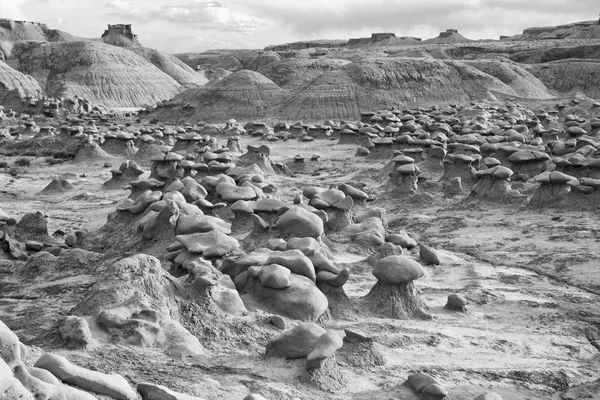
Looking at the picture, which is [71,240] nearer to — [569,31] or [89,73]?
[89,73]

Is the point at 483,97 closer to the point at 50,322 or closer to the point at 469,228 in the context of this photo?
the point at 469,228

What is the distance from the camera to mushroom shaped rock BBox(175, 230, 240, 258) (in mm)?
6766

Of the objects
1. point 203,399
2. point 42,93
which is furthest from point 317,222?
point 42,93

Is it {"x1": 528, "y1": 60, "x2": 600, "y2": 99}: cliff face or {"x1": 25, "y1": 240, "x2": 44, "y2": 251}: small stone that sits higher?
{"x1": 528, "y1": 60, "x2": 600, "y2": 99}: cliff face

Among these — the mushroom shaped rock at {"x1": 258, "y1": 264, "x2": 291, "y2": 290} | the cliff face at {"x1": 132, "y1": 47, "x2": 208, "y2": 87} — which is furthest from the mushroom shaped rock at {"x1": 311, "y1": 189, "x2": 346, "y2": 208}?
the cliff face at {"x1": 132, "y1": 47, "x2": 208, "y2": 87}

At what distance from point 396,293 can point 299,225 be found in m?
1.79

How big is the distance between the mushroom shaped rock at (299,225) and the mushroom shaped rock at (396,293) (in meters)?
1.53

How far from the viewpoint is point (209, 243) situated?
272 inches

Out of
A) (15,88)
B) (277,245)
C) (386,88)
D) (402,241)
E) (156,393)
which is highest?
(386,88)

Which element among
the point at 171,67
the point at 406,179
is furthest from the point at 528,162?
the point at 171,67

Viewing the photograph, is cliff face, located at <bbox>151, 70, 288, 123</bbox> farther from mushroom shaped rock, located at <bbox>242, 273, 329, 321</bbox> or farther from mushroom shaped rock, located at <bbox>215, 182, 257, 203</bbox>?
mushroom shaped rock, located at <bbox>242, 273, 329, 321</bbox>

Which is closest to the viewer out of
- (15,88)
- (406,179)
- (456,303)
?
(456,303)

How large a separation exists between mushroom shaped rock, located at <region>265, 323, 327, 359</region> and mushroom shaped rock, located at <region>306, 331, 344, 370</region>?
0.08m

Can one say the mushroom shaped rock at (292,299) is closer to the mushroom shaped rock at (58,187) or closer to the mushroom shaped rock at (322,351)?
the mushroom shaped rock at (322,351)
